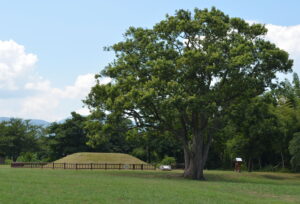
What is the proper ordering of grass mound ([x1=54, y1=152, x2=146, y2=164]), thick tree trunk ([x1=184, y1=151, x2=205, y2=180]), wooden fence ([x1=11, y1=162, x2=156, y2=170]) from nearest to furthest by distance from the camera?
thick tree trunk ([x1=184, y1=151, x2=205, y2=180])
wooden fence ([x1=11, y1=162, x2=156, y2=170])
grass mound ([x1=54, y1=152, x2=146, y2=164])

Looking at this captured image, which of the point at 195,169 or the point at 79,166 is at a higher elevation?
the point at 195,169

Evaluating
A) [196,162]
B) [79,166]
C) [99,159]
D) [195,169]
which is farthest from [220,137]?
[79,166]

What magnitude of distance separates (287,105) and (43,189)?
47437 millimetres

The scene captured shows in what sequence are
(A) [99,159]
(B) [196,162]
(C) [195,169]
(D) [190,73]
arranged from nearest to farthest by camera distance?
(D) [190,73] → (C) [195,169] → (B) [196,162] → (A) [99,159]

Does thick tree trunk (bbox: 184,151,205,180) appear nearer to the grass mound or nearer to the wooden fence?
the wooden fence

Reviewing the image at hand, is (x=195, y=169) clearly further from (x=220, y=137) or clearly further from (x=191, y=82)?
(x=220, y=137)

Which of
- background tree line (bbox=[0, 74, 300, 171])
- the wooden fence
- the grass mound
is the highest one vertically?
background tree line (bbox=[0, 74, 300, 171])

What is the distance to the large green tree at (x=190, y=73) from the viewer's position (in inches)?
1291

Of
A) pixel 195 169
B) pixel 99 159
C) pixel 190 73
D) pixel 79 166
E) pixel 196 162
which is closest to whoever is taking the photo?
pixel 190 73

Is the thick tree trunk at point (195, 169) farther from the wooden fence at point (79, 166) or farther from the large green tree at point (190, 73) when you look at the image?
the wooden fence at point (79, 166)

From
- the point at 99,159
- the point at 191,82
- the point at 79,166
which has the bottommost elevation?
the point at 79,166

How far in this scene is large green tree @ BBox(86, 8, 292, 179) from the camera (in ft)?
108

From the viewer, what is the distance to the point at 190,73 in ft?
111

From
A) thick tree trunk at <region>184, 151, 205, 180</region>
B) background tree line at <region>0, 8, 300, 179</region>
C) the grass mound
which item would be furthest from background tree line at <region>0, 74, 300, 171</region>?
thick tree trunk at <region>184, 151, 205, 180</region>
